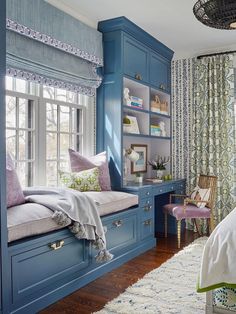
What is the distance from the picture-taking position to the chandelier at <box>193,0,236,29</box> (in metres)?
2.48

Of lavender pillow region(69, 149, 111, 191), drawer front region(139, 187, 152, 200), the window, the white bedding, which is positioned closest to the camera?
the white bedding

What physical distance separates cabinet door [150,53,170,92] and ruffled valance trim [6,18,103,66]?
96cm

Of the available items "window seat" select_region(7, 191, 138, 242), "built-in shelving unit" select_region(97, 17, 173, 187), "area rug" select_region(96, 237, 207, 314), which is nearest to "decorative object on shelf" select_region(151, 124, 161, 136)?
"built-in shelving unit" select_region(97, 17, 173, 187)

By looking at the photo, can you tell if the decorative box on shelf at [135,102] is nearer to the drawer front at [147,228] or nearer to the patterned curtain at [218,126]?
the patterned curtain at [218,126]

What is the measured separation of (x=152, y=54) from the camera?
14.7ft

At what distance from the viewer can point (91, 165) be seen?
361 cm

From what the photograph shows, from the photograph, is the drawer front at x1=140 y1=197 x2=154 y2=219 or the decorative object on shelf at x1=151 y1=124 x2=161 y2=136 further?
the decorative object on shelf at x1=151 y1=124 x2=161 y2=136

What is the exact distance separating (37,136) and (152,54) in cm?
210

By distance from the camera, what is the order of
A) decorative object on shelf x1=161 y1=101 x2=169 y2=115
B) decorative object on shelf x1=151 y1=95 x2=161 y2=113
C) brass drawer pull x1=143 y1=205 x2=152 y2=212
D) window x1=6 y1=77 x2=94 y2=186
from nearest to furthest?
window x1=6 y1=77 x2=94 y2=186 → brass drawer pull x1=143 y1=205 x2=152 y2=212 → decorative object on shelf x1=151 y1=95 x2=161 y2=113 → decorative object on shelf x1=161 y1=101 x2=169 y2=115

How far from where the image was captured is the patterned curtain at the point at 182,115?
4902 millimetres

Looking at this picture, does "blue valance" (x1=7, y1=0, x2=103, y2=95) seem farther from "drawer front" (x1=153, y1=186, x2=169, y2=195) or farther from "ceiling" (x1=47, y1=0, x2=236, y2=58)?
"drawer front" (x1=153, y1=186, x2=169, y2=195)

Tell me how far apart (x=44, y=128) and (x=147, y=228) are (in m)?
1.72

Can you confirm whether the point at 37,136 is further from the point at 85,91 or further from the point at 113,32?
the point at 113,32

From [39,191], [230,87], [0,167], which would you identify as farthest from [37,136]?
[230,87]
